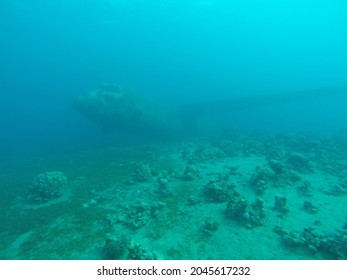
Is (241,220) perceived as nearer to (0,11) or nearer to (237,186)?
(237,186)

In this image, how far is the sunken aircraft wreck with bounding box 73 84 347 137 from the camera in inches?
808

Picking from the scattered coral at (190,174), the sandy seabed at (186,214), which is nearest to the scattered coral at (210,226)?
the sandy seabed at (186,214)

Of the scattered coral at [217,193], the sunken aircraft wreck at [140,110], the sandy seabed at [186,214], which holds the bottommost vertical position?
the sandy seabed at [186,214]

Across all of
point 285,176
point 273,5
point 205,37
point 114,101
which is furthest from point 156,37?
point 285,176

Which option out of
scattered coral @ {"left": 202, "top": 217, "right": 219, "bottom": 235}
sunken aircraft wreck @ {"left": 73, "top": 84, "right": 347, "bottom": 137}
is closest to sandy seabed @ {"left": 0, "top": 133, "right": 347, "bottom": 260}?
scattered coral @ {"left": 202, "top": 217, "right": 219, "bottom": 235}

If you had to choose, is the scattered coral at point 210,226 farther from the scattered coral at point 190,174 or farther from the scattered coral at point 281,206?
the scattered coral at point 190,174

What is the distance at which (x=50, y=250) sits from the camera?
6.52m

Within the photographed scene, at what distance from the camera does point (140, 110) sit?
71.0 ft

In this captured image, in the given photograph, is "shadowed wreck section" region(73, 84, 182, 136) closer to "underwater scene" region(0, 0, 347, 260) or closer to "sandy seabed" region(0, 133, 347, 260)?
"underwater scene" region(0, 0, 347, 260)

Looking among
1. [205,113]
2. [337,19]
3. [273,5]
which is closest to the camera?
[205,113]

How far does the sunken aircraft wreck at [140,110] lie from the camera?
20516 mm

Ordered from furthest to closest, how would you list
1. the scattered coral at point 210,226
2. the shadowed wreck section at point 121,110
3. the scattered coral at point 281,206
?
1. the shadowed wreck section at point 121,110
2. the scattered coral at point 281,206
3. the scattered coral at point 210,226

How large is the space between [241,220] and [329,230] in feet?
8.58

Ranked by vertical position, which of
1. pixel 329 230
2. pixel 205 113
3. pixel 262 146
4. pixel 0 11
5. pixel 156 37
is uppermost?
pixel 156 37
